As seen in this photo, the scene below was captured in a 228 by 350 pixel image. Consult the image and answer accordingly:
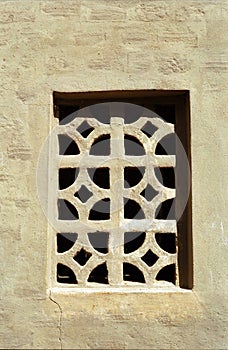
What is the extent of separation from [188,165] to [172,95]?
0.42 meters

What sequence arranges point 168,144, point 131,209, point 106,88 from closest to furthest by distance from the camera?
point 106,88, point 168,144, point 131,209

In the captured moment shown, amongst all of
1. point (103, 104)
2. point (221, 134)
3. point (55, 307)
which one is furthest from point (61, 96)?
point (55, 307)

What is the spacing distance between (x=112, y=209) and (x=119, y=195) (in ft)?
0.29

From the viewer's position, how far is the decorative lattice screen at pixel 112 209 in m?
3.67

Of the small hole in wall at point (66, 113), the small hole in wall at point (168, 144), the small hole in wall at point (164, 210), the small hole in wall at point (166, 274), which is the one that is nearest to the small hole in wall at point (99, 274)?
the small hole in wall at point (166, 274)

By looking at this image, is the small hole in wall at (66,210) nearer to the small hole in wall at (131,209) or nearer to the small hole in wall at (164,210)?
the small hole in wall at (131,209)

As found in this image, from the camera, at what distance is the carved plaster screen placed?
367cm

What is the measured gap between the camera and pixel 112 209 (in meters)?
3.69

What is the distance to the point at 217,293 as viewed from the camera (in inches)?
140

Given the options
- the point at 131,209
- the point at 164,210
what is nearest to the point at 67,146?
the point at 131,209

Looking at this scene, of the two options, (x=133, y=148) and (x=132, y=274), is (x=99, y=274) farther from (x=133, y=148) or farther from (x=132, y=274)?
(x=133, y=148)

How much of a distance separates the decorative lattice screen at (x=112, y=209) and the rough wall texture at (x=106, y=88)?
0.44ft

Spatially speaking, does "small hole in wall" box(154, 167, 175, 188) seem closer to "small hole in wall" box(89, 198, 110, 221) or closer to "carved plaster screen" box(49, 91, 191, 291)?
"carved plaster screen" box(49, 91, 191, 291)

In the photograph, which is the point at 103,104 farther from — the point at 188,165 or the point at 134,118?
the point at 188,165
